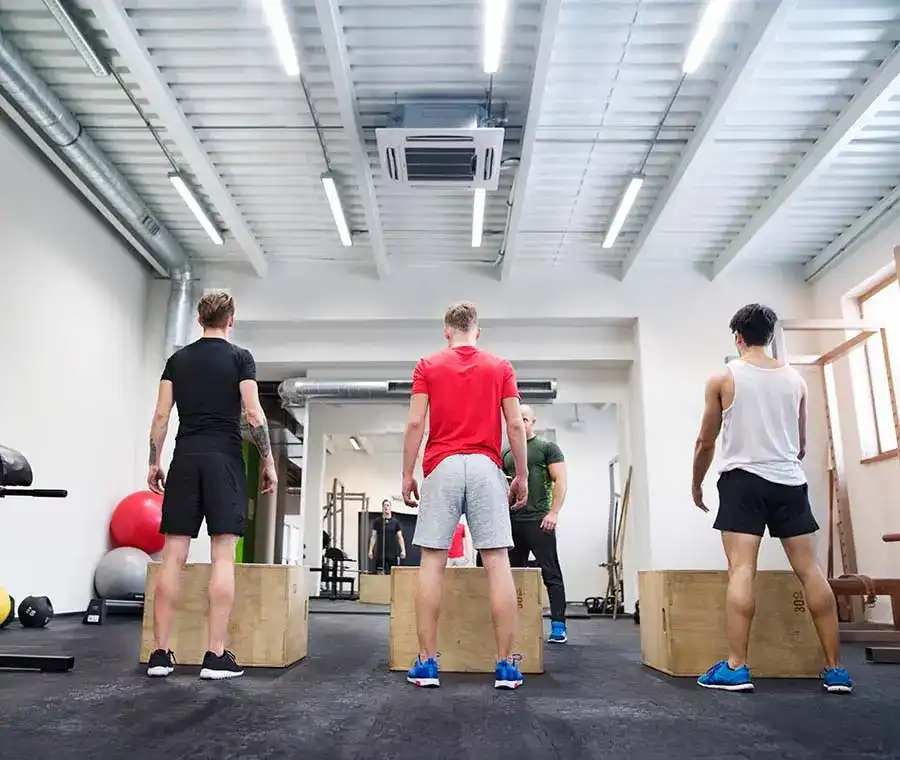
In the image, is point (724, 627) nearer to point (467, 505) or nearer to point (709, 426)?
point (709, 426)

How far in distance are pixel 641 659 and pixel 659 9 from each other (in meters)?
3.49

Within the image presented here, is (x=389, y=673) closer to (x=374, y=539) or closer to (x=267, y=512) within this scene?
(x=374, y=539)

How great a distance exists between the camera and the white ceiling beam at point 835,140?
15.4 feet

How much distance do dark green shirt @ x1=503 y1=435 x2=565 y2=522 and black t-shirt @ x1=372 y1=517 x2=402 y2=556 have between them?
6.81 meters

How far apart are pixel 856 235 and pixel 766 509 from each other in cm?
518

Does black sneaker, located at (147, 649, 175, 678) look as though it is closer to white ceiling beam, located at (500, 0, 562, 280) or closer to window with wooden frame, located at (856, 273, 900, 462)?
white ceiling beam, located at (500, 0, 562, 280)

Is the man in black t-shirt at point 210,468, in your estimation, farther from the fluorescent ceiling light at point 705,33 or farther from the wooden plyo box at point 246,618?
the fluorescent ceiling light at point 705,33

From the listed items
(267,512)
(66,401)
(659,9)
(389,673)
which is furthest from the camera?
(267,512)

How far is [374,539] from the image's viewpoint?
11.1 m

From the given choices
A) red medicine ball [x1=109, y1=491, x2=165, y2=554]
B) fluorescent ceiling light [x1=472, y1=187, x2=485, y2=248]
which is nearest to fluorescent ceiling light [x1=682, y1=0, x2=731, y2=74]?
fluorescent ceiling light [x1=472, y1=187, x2=485, y2=248]

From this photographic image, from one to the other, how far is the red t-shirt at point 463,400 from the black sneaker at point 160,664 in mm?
1146

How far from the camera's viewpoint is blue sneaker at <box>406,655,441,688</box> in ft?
8.75

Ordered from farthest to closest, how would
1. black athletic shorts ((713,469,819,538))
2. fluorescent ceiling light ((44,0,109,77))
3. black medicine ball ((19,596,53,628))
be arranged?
1. black medicine ball ((19,596,53,628))
2. fluorescent ceiling light ((44,0,109,77))
3. black athletic shorts ((713,469,819,538))

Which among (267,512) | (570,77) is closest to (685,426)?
(570,77)
